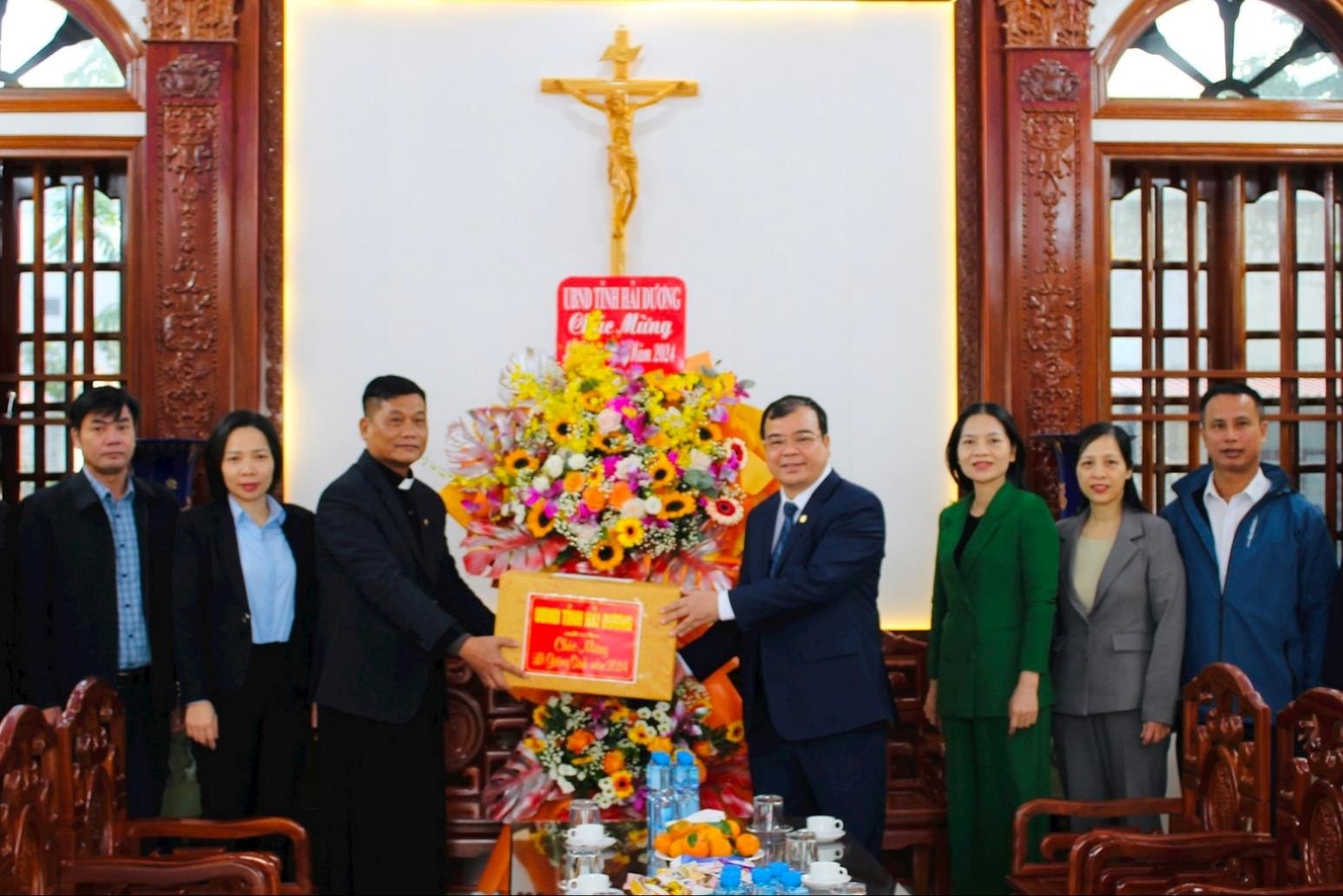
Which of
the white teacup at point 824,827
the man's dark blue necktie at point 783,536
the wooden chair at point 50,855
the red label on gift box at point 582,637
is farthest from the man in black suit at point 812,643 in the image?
the wooden chair at point 50,855

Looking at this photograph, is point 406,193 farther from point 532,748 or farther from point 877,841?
point 877,841

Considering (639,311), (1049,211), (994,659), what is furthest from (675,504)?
(1049,211)

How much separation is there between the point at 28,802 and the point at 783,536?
1791 millimetres

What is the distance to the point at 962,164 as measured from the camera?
4.66 m

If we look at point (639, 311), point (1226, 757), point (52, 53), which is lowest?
point (1226, 757)

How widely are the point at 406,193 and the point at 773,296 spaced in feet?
4.04

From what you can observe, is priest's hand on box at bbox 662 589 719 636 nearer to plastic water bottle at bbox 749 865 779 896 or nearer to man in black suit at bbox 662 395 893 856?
man in black suit at bbox 662 395 893 856

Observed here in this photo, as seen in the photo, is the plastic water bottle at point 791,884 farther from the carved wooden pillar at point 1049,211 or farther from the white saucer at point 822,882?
the carved wooden pillar at point 1049,211

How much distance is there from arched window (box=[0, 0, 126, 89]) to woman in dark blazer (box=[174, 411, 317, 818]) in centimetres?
175

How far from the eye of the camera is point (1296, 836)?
2623 millimetres

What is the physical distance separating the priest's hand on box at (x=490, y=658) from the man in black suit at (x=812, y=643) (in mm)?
447

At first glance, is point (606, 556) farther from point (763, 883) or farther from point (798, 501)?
point (763, 883)

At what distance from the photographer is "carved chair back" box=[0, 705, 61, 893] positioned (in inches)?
89.8

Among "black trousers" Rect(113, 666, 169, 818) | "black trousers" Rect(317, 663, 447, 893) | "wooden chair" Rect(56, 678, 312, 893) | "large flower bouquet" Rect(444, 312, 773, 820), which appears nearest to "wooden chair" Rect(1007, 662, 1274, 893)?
"large flower bouquet" Rect(444, 312, 773, 820)
